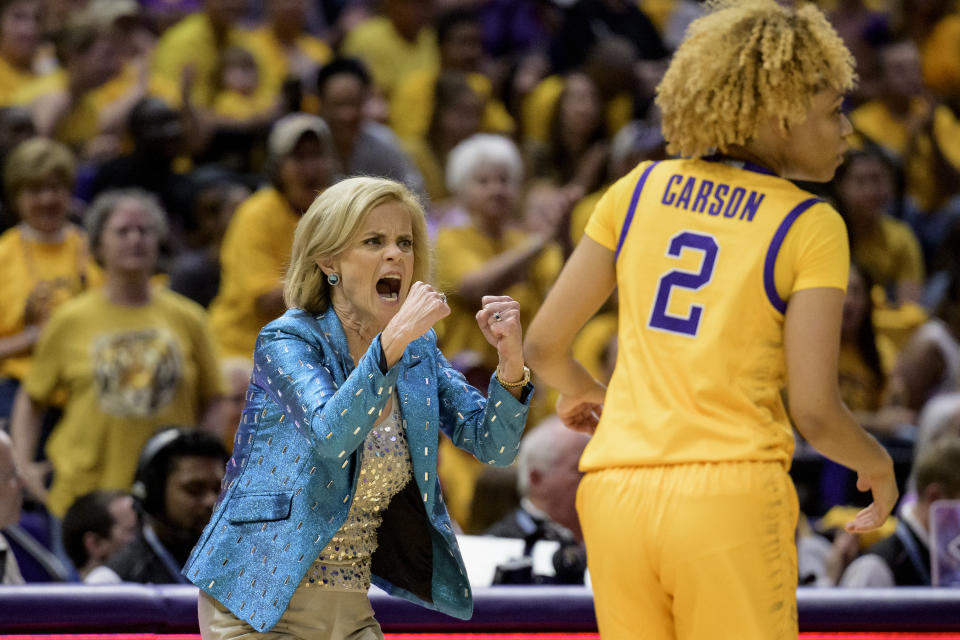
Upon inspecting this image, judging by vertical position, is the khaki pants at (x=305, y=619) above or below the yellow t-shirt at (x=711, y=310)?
below

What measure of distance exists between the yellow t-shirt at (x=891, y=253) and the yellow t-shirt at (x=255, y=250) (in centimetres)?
297

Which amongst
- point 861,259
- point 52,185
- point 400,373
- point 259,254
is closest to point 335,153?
point 259,254

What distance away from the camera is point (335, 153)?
652 centimetres

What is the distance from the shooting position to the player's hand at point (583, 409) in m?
3.03

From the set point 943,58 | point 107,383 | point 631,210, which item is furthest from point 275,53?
point 631,210

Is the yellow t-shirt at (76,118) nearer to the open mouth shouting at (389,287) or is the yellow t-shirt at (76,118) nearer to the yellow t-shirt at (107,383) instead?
the yellow t-shirt at (107,383)

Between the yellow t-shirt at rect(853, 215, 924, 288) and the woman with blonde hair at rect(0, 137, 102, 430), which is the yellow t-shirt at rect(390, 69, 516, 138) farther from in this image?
the woman with blonde hair at rect(0, 137, 102, 430)

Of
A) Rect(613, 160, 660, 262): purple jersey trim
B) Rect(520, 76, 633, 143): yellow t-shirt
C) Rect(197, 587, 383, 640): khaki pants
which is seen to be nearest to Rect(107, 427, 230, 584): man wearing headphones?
Rect(197, 587, 383, 640): khaki pants

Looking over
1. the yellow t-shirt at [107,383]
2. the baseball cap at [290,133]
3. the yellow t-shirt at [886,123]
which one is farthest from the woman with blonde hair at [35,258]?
the yellow t-shirt at [886,123]

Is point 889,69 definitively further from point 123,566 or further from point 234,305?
point 123,566

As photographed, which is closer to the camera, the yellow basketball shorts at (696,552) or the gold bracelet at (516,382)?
the yellow basketball shorts at (696,552)

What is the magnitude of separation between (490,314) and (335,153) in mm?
4028

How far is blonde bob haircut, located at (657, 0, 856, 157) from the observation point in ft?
8.63

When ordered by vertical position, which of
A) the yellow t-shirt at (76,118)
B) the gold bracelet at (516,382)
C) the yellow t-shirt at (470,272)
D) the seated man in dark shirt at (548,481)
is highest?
the yellow t-shirt at (76,118)
